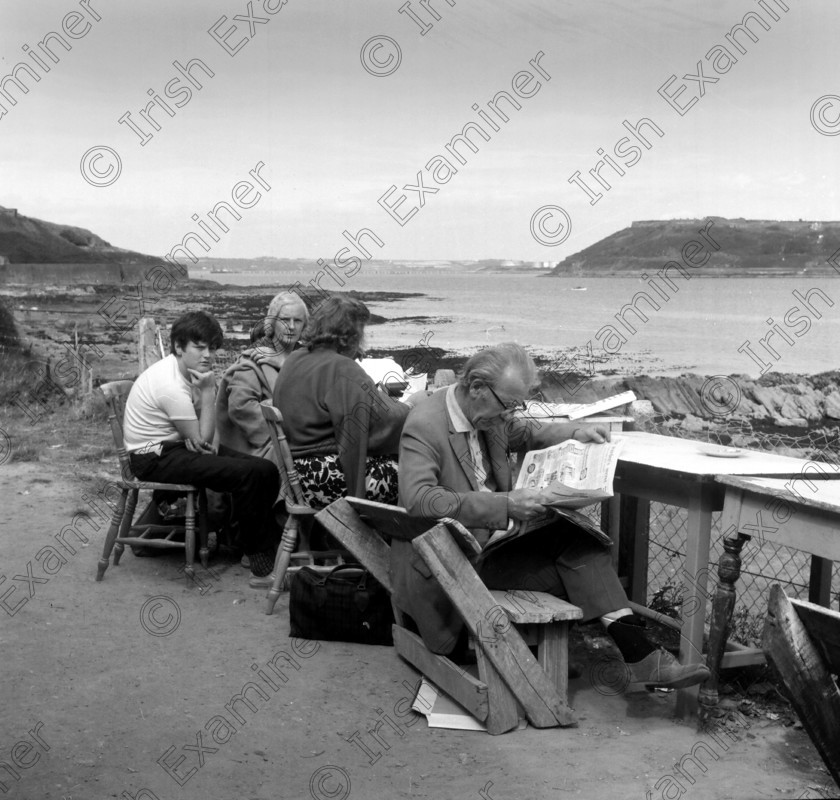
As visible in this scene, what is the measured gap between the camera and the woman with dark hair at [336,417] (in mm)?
4699

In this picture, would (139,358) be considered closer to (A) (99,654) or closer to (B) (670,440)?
(A) (99,654)

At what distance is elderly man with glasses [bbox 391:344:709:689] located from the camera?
3.62m

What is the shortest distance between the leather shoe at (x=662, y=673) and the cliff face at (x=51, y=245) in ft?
26.6

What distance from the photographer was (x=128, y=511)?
17.2ft

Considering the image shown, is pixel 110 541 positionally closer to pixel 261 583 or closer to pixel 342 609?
pixel 261 583

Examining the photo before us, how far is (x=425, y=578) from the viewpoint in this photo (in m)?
3.72

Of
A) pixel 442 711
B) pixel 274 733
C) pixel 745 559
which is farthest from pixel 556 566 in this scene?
pixel 745 559

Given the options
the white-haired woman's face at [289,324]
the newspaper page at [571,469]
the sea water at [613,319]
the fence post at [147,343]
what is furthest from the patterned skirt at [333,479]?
the sea water at [613,319]

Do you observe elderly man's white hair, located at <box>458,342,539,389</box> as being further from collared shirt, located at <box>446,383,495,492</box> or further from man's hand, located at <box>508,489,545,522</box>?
man's hand, located at <box>508,489,545,522</box>

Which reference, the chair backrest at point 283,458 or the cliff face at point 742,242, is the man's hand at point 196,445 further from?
the cliff face at point 742,242

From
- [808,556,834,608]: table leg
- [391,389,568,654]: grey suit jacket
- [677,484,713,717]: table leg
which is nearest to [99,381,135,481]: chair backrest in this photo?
[391,389,568,654]: grey suit jacket

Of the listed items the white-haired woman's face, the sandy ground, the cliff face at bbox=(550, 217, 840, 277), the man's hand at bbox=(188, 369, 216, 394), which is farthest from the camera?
the cliff face at bbox=(550, 217, 840, 277)

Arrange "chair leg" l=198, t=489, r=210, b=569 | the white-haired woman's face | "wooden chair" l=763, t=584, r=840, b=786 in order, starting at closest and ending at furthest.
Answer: "wooden chair" l=763, t=584, r=840, b=786, "chair leg" l=198, t=489, r=210, b=569, the white-haired woman's face

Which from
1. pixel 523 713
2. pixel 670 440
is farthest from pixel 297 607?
pixel 670 440
